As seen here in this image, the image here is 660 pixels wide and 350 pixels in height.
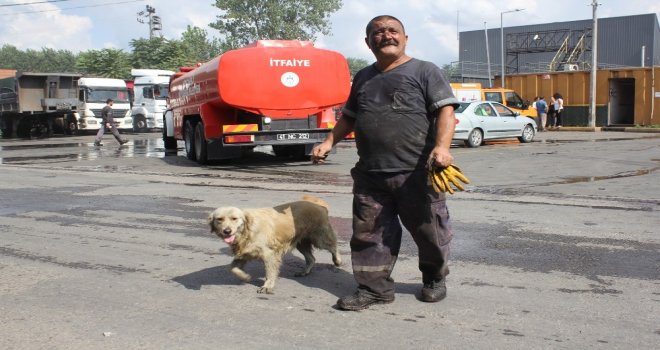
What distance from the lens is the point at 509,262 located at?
5641mm

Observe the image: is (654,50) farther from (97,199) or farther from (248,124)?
(97,199)

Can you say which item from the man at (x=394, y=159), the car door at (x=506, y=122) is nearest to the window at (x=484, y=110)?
the car door at (x=506, y=122)

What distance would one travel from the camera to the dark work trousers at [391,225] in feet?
14.1

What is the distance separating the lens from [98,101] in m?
35.7

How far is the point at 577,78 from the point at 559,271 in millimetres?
30148

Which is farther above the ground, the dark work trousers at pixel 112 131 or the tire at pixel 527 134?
the dark work trousers at pixel 112 131

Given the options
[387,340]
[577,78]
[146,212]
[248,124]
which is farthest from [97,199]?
[577,78]

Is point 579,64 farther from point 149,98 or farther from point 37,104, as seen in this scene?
point 37,104

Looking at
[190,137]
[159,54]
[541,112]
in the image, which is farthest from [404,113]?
[159,54]

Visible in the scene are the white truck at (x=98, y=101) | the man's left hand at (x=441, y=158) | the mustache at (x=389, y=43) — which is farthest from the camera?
the white truck at (x=98, y=101)

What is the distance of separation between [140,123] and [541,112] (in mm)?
21266

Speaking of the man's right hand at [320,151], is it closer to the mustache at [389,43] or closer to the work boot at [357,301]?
the mustache at [389,43]

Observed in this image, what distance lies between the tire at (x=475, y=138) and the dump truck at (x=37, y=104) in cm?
2170

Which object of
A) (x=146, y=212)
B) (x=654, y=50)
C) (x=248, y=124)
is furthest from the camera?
(x=654, y=50)
